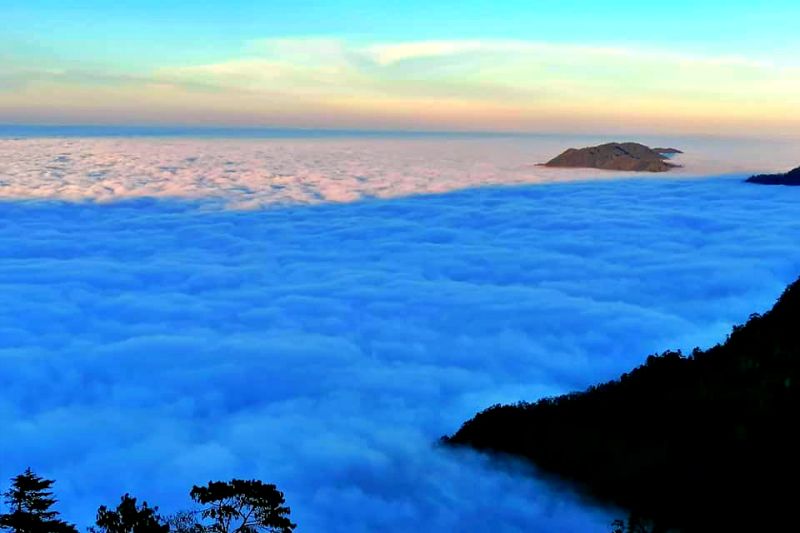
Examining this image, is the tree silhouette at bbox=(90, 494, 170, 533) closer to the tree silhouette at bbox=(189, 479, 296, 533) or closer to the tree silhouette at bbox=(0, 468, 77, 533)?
the tree silhouette at bbox=(0, 468, 77, 533)

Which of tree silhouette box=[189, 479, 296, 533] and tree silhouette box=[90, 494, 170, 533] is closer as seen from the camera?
tree silhouette box=[90, 494, 170, 533]

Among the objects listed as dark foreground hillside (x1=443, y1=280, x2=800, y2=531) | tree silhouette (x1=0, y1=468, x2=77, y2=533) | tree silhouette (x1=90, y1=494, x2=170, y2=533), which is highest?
tree silhouette (x1=0, y1=468, x2=77, y2=533)

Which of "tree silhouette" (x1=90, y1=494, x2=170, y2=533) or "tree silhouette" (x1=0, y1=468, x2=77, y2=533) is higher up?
"tree silhouette" (x1=0, y1=468, x2=77, y2=533)

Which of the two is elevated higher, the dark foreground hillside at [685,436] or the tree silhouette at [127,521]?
the tree silhouette at [127,521]

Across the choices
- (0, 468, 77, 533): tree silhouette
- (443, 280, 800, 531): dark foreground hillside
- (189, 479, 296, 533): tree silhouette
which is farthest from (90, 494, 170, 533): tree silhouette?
(443, 280, 800, 531): dark foreground hillside

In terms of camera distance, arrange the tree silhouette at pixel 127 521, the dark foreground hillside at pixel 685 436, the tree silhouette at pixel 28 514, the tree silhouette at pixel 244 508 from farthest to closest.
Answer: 1. the dark foreground hillside at pixel 685 436
2. the tree silhouette at pixel 244 508
3. the tree silhouette at pixel 127 521
4. the tree silhouette at pixel 28 514

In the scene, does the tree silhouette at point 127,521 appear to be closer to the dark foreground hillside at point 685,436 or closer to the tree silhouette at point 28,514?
the tree silhouette at point 28,514

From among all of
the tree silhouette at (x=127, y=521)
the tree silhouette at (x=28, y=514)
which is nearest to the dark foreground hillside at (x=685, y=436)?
the tree silhouette at (x=127, y=521)

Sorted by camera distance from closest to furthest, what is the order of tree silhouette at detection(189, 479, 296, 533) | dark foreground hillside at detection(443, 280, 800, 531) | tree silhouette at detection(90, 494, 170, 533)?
tree silhouette at detection(90, 494, 170, 533)
tree silhouette at detection(189, 479, 296, 533)
dark foreground hillside at detection(443, 280, 800, 531)

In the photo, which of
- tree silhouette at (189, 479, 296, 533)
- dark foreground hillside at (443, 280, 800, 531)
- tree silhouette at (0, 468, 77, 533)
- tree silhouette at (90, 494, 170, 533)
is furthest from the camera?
dark foreground hillside at (443, 280, 800, 531)
